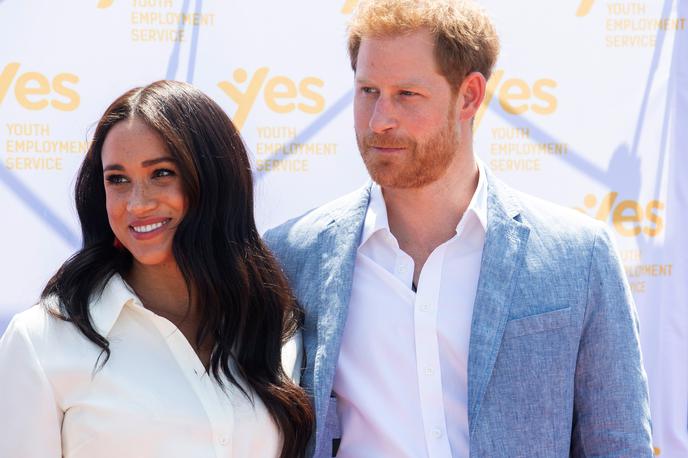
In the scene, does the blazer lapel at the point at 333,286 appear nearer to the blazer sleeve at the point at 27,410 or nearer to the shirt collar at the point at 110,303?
the shirt collar at the point at 110,303

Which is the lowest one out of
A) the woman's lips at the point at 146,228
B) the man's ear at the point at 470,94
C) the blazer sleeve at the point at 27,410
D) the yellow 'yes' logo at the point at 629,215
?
the blazer sleeve at the point at 27,410

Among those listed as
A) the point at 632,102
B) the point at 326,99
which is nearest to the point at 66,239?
the point at 326,99

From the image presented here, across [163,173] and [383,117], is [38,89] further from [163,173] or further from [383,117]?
[383,117]

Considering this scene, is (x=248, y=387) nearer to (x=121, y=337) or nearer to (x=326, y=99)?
(x=121, y=337)

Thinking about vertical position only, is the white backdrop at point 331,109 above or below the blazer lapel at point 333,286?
above

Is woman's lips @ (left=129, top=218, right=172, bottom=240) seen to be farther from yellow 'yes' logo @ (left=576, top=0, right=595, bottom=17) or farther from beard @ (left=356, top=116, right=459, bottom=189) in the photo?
yellow 'yes' logo @ (left=576, top=0, right=595, bottom=17)

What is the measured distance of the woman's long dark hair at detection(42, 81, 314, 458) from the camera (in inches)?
83.5

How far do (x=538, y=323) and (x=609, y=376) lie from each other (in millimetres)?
213

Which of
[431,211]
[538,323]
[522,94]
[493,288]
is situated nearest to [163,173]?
[431,211]

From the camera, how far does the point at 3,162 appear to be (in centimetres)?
303

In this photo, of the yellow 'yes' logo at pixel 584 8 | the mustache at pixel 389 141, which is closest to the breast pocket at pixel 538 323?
the mustache at pixel 389 141

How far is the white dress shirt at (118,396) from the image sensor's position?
1.91m

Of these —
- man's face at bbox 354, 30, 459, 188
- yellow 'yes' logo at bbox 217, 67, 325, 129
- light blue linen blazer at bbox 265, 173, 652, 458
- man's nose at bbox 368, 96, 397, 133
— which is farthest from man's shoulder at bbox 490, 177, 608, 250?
yellow 'yes' logo at bbox 217, 67, 325, 129

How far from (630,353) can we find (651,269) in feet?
3.40
